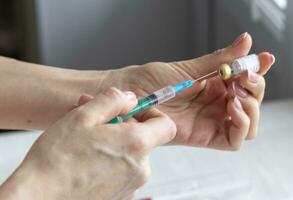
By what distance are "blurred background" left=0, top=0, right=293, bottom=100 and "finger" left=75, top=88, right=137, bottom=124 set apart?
953 mm

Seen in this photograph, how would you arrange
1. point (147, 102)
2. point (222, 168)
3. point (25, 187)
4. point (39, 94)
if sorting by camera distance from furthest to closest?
point (222, 168) < point (39, 94) < point (147, 102) < point (25, 187)

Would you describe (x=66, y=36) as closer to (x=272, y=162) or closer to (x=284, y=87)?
(x=284, y=87)

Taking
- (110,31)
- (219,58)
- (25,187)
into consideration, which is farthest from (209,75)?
(110,31)

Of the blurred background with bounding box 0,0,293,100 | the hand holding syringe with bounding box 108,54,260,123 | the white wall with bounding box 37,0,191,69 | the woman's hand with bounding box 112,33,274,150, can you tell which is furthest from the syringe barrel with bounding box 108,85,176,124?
the white wall with bounding box 37,0,191,69

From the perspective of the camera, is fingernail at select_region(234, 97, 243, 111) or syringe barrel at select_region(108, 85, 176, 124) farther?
fingernail at select_region(234, 97, 243, 111)

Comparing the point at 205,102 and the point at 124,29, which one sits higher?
the point at 205,102

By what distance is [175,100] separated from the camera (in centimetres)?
96

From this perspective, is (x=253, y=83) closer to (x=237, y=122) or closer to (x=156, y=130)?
(x=237, y=122)

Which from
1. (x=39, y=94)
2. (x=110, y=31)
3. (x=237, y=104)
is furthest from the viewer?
(x=110, y=31)

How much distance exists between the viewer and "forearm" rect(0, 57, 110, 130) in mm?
997

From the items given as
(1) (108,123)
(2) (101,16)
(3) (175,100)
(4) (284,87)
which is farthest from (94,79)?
(2) (101,16)

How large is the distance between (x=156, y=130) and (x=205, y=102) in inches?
10.3

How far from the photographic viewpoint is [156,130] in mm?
719

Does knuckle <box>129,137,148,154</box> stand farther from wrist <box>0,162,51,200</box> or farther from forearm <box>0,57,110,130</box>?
forearm <box>0,57,110,130</box>
